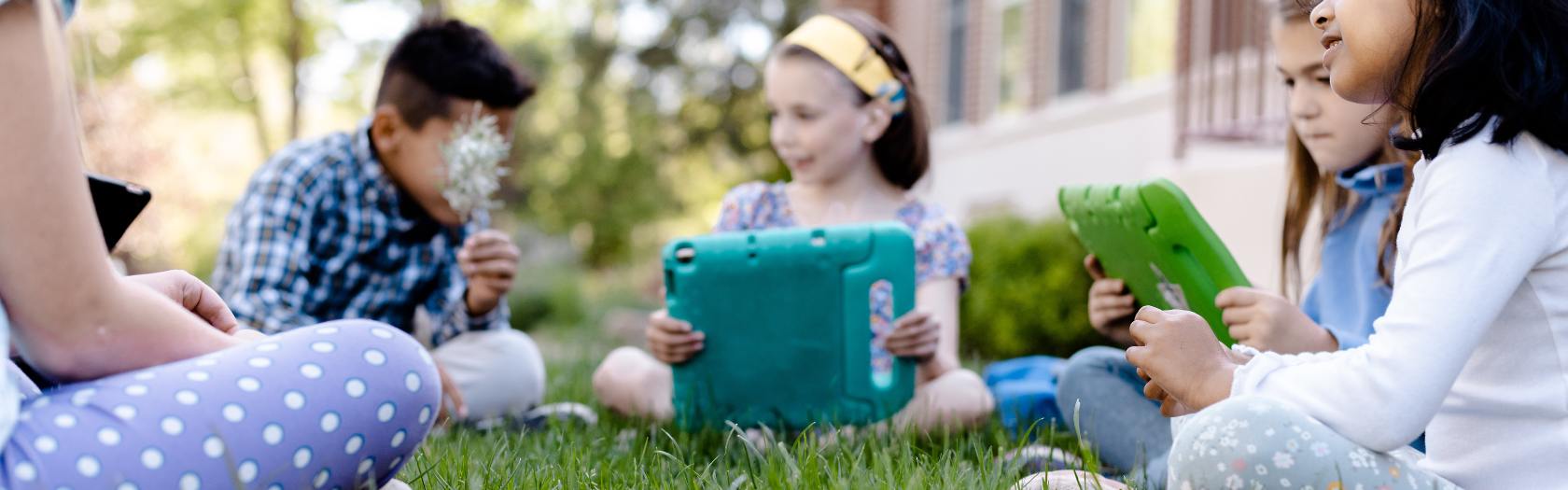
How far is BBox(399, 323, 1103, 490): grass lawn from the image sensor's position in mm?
1770

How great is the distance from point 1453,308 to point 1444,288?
0.9 inches

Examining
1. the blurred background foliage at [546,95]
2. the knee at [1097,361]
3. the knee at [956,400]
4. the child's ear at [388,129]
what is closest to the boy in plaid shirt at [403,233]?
the child's ear at [388,129]

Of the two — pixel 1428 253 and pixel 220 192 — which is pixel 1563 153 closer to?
pixel 1428 253

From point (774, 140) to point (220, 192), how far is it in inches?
813

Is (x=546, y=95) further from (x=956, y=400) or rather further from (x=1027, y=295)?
(x=956, y=400)

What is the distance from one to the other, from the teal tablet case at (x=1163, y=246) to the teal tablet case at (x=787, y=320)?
442 mm

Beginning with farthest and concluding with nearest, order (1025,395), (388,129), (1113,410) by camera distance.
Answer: (388,129), (1025,395), (1113,410)

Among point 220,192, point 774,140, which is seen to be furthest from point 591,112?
point 774,140

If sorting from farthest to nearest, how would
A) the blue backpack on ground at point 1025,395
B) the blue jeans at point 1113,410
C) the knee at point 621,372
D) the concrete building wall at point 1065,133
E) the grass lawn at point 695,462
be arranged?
1. the concrete building wall at point 1065,133
2. the knee at point 621,372
3. the blue backpack on ground at point 1025,395
4. the blue jeans at point 1113,410
5. the grass lawn at point 695,462

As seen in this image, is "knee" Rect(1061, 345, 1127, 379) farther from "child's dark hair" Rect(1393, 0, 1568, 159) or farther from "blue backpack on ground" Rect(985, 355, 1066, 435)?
"child's dark hair" Rect(1393, 0, 1568, 159)

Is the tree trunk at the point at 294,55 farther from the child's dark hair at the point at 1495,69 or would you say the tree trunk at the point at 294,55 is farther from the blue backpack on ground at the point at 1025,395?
the child's dark hair at the point at 1495,69

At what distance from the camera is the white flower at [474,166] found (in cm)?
272

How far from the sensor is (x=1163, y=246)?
2076 millimetres

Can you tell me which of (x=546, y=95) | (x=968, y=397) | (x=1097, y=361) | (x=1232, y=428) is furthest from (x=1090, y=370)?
(x=546, y=95)
